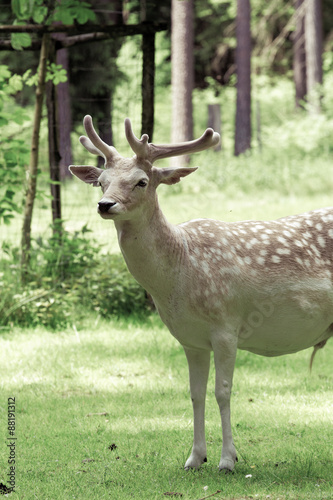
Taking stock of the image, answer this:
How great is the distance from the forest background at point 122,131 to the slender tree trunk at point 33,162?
0.07 meters

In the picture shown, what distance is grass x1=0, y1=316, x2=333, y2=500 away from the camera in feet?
13.4

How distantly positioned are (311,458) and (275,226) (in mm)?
1502

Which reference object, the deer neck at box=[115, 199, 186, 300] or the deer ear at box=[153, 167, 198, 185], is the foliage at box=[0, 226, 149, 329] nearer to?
the deer neck at box=[115, 199, 186, 300]

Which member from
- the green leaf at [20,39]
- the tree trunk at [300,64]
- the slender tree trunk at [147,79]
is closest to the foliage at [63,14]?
the green leaf at [20,39]

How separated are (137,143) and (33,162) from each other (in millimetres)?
4001

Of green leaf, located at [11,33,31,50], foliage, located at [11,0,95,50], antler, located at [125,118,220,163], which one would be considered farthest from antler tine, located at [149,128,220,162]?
green leaf, located at [11,33,31,50]

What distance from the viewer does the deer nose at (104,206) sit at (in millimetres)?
3497

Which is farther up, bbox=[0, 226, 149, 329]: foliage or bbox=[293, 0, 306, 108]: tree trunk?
bbox=[293, 0, 306, 108]: tree trunk

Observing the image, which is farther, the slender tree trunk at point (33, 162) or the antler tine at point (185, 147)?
the slender tree trunk at point (33, 162)

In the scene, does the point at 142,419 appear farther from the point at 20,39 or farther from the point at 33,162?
the point at 20,39

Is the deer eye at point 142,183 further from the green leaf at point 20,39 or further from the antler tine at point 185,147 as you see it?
the green leaf at point 20,39

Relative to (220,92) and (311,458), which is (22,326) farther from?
(220,92)

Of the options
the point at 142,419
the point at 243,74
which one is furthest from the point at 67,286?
the point at 243,74

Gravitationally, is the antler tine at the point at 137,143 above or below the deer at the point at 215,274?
above
